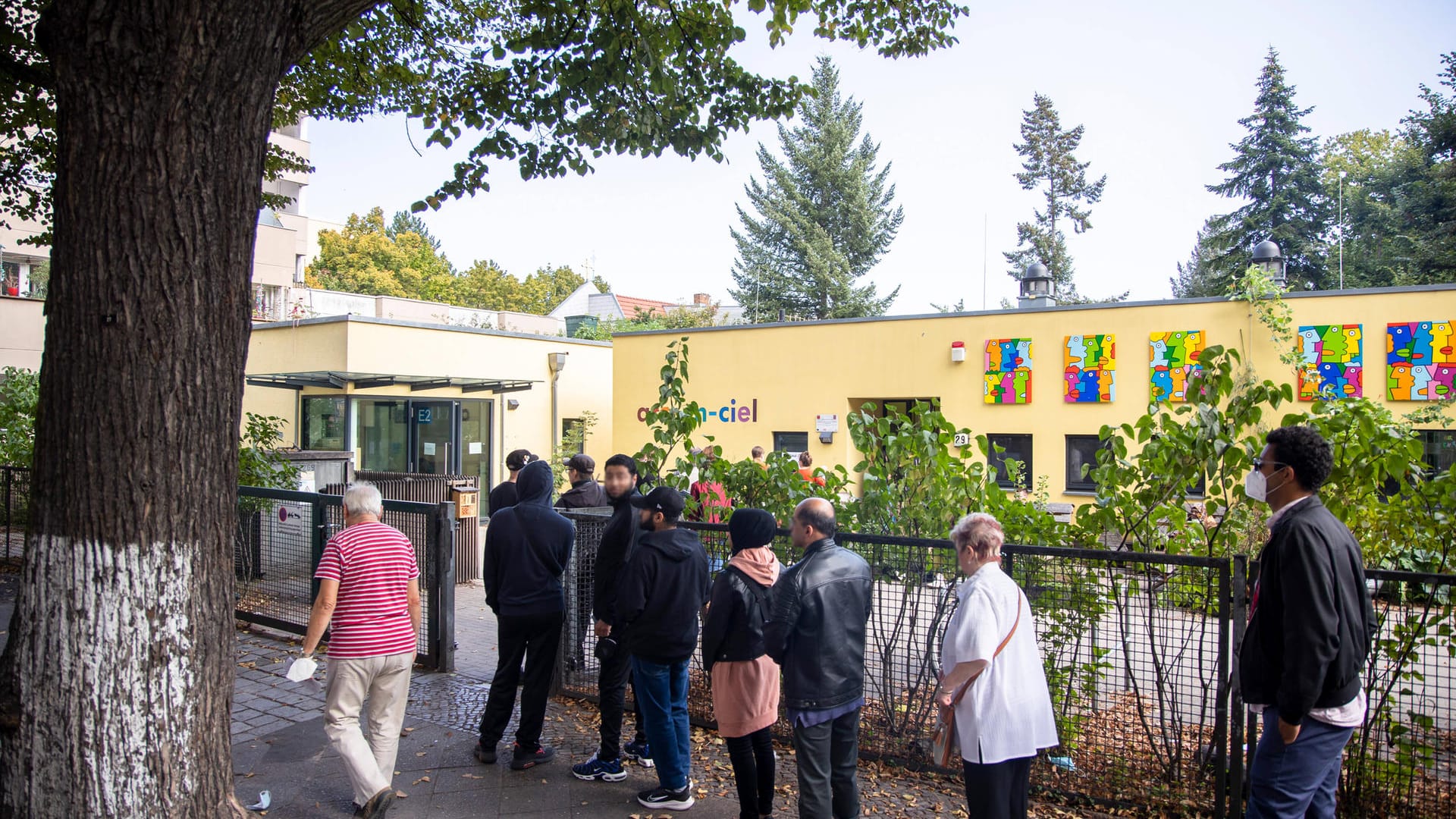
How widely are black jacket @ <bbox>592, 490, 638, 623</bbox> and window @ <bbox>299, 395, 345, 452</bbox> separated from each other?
1475cm

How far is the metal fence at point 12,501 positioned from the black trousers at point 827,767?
39.6 feet

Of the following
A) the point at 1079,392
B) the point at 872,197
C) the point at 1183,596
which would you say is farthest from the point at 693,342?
the point at 872,197

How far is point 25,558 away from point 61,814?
0.90m

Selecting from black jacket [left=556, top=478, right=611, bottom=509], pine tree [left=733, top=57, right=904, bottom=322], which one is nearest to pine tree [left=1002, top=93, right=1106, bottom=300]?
pine tree [left=733, top=57, right=904, bottom=322]

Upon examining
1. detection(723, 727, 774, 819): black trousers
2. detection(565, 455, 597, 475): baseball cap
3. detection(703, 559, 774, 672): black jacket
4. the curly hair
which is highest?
the curly hair

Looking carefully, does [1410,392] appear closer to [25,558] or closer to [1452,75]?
[25,558]

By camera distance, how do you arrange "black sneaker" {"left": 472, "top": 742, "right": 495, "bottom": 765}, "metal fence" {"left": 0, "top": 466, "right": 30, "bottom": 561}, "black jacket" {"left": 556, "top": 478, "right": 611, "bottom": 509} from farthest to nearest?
"metal fence" {"left": 0, "top": 466, "right": 30, "bottom": 561}
"black jacket" {"left": 556, "top": 478, "right": 611, "bottom": 509}
"black sneaker" {"left": 472, "top": 742, "right": 495, "bottom": 765}

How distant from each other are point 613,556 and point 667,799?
131 centimetres

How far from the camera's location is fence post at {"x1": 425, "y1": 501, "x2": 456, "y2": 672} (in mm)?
7254

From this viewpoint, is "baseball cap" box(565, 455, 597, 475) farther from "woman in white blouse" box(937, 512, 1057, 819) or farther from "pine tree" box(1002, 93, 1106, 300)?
"pine tree" box(1002, 93, 1106, 300)

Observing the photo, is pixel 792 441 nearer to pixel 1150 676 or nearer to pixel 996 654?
pixel 1150 676

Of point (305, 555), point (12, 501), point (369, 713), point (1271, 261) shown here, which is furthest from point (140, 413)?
point (1271, 261)

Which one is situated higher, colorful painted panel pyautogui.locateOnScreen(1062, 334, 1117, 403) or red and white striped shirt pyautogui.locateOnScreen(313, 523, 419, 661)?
colorful painted panel pyautogui.locateOnScreen(1062, 334, 1117, 403)

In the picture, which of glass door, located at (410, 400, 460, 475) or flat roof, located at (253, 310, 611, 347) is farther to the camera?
glass door, located at (410, 400, 460, 475)
